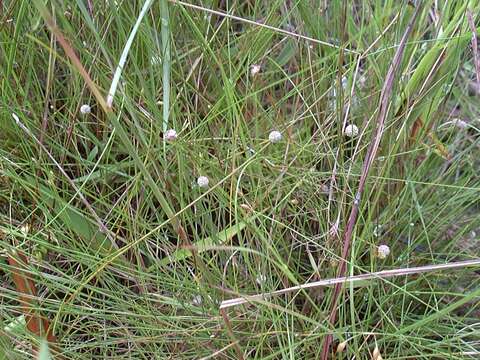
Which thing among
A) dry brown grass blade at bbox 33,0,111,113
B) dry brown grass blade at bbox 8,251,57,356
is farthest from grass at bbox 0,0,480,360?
dry brown grass blade at bbox 33,0,111,113

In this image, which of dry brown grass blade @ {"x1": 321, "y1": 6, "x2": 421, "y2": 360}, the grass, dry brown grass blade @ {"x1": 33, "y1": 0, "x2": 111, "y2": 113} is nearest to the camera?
dry brown grass blade @ {"x1": 33, "y1": 0, "x2": 111, "y2": 113}

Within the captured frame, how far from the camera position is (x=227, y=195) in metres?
0.81

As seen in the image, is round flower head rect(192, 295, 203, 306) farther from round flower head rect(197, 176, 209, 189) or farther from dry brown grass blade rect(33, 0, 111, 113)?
dry brown grass blade rect(33, 0, 111, 113)

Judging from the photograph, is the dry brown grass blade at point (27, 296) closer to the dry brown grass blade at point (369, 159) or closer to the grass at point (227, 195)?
the grass at point (227, 195)

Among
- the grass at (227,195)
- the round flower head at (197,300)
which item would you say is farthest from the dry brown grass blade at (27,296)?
the round flower head at (197,300)

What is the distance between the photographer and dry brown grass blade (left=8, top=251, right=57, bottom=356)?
0.80m

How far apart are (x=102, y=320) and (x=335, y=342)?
279mm

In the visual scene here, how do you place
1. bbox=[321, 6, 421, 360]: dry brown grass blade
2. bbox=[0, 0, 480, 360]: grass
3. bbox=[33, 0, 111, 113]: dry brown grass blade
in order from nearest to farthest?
bbox=[33, 0, 111, 113]: dry brown grass blade < bbox=[321, 6, 421, 360]: dry brown grass blade < bbox=[0, 0, 480, 360]: grass

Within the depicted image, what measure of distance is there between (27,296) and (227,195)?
251 millimetres

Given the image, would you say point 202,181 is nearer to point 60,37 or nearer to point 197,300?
point 197,300

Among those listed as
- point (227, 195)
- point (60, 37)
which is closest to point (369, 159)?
point (227, 195)

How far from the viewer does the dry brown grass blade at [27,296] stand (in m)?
0.80

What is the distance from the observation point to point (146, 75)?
97cm

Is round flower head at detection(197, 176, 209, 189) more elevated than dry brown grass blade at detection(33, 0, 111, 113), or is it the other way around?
dry brown grass blade at detection(33, 0, 111, 113)
